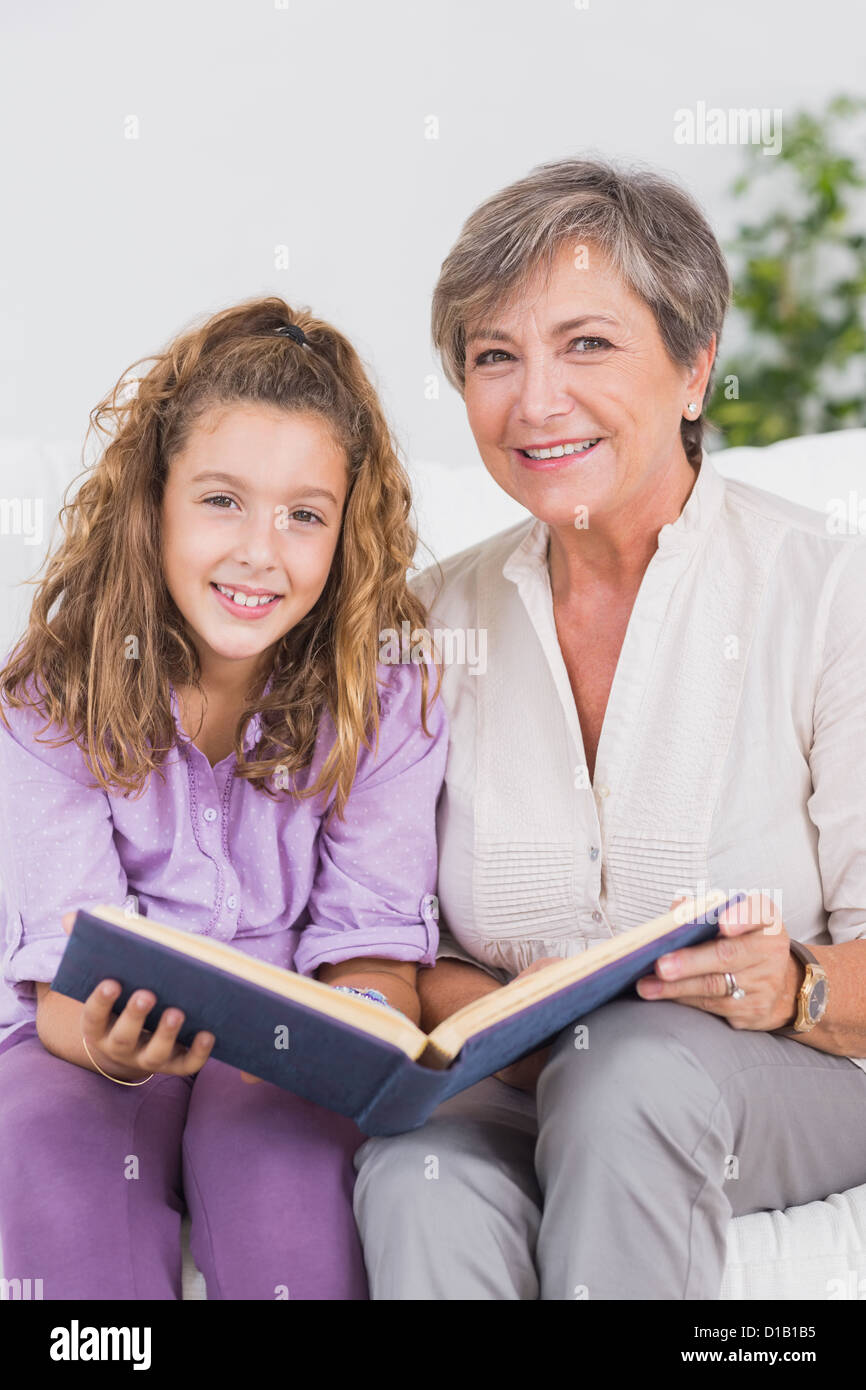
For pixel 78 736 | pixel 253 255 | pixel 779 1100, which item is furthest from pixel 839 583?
pixel 253 255

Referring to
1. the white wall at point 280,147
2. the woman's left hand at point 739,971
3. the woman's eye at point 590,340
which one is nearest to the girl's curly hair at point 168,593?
the woman's eye at point 590,340

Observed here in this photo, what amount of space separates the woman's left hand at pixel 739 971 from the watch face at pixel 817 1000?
0.02m

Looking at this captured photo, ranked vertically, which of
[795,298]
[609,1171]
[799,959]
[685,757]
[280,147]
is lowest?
[609,1171]

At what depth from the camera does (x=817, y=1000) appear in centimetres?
130

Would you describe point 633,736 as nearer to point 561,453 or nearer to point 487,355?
point 561,453

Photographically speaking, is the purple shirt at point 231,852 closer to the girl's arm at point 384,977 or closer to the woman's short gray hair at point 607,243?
the girl's arm at point 384,977

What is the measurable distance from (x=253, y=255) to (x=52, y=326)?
522mm

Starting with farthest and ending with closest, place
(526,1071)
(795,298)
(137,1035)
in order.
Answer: (795,298) < (526,1071) < (137,1035)

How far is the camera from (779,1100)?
50.0 inches

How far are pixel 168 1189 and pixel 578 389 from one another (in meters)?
0.89

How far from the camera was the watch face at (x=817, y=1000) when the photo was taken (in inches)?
50.9

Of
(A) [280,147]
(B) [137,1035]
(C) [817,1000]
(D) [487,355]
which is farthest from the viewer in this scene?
(A) [280,147]

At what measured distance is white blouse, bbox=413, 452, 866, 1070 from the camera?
1482mm

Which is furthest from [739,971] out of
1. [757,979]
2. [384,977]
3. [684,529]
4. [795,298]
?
[795,298]
